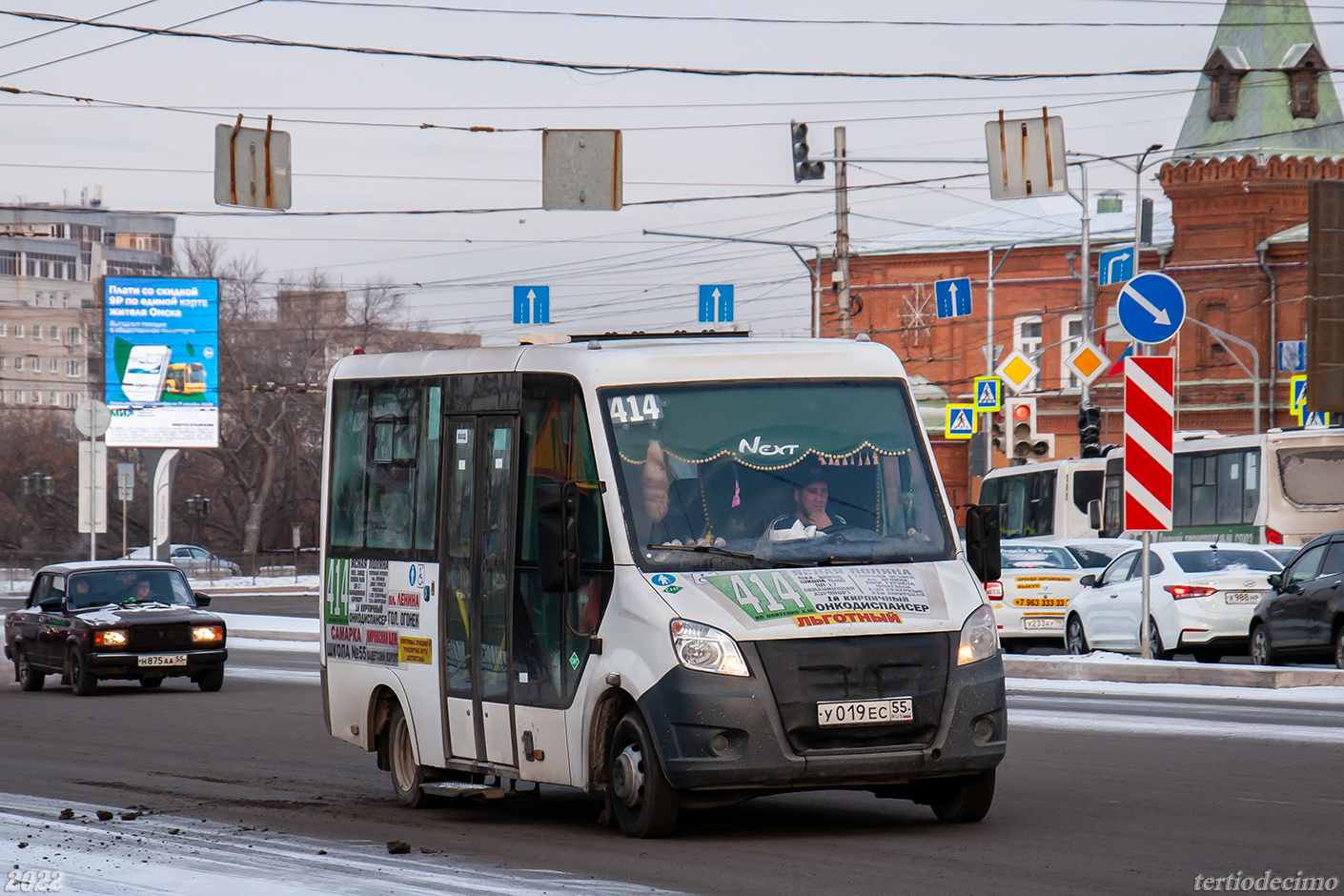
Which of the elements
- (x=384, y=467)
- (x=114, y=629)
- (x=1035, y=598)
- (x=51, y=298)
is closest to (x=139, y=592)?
(x=114, y=629)

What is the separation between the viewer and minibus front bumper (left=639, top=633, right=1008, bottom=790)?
28.8 ft

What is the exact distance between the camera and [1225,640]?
75.4 ft

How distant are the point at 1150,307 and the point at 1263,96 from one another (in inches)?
2028

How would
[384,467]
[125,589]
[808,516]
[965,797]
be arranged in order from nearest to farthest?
[965,797] → [808,516] → [384,467] → [125,589]

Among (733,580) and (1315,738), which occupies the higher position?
(733,580)

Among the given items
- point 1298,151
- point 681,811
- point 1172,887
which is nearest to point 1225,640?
point 681,811

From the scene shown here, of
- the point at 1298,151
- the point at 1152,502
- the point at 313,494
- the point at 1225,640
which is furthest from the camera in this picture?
the point at 313,494

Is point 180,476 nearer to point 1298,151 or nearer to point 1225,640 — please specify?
point 1298,151

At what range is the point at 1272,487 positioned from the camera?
32875mm

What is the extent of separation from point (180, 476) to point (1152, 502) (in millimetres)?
80028

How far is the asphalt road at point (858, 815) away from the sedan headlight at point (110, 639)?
5.64 metres

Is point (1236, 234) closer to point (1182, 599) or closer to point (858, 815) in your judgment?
point (1182, 599)

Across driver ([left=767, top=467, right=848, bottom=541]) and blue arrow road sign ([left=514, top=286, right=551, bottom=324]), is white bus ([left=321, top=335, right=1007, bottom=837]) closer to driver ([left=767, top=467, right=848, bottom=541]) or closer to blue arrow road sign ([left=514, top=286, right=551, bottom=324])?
driver ([left=767, top=467, right=848, bottom=541])

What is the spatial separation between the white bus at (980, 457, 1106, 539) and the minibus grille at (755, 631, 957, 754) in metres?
30.4
